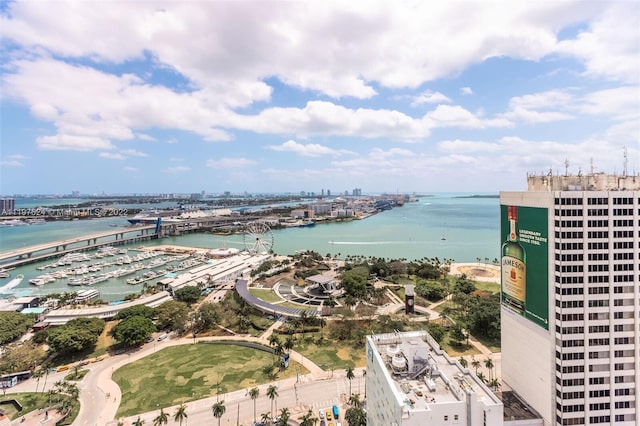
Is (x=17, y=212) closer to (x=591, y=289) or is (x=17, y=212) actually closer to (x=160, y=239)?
(x=160, y=239)

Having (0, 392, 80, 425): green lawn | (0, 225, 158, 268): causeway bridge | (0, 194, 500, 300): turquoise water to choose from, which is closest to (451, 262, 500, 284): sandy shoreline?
(0, 194, 500, 300): turquoise water

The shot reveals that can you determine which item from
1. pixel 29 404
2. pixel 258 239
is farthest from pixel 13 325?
pixel 258 239

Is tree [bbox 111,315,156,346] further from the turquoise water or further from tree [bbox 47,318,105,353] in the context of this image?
the turquoise water

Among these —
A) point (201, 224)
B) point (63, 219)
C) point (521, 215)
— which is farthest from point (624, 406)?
point (63, 219)

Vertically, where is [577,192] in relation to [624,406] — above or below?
above

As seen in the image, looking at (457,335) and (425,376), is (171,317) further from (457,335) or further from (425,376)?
(457,335)

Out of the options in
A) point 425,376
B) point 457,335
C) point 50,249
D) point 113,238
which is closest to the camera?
point 425,376

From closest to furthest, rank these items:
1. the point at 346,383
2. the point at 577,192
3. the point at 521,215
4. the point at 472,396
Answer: the point at 472,396 → the point at 577,192 → the point at 521,215 → the point at 346,383
